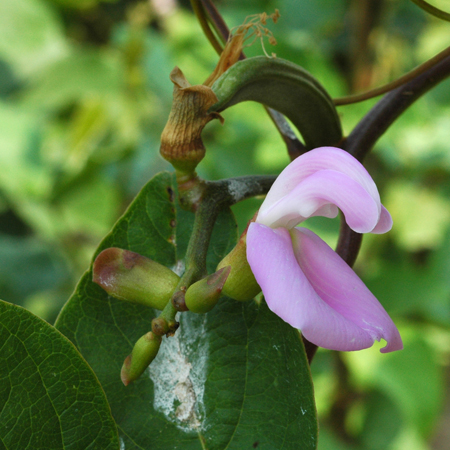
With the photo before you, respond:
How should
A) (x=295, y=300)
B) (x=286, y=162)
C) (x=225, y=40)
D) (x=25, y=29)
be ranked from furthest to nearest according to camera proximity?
1. (x=25, y=29)
2. (x=286, y=162)
3. (x=225, y=40)
4. (x=295, y=300)

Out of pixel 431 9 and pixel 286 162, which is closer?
pixel 431 9

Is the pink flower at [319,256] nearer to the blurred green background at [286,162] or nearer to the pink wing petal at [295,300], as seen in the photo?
the pink wing petal at [295,300]

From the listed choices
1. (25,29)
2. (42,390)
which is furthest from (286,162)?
(25,29)

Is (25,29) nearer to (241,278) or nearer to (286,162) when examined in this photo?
(286,162)

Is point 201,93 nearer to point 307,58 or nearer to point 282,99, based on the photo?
point 282,99

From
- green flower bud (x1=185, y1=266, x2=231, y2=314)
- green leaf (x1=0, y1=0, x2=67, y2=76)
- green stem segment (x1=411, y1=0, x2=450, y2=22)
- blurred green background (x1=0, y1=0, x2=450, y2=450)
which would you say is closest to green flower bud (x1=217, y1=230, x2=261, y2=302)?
green flower bud (x1=185, y1=266, x2=231, y2=314)

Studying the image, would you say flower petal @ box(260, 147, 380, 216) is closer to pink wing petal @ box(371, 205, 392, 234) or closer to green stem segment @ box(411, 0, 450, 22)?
pink wing petal @ box(371, 205, 392, 234)

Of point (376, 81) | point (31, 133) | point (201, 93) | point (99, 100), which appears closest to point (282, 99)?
point (201, 93)
